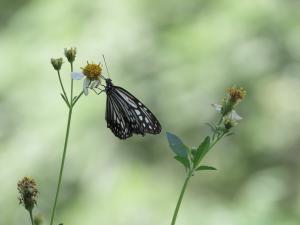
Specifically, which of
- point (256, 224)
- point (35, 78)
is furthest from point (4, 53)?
point (256, 224)

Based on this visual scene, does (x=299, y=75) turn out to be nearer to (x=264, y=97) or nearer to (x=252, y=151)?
(x=264, y=97)

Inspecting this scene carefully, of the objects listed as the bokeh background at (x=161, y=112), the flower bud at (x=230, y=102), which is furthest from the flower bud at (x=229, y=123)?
the bokeh background at (x=161, y=112)

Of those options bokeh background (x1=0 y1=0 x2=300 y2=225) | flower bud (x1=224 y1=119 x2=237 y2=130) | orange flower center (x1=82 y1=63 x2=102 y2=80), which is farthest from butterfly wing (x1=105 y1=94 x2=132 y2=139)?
bokeh background (x1=0 y1=0 x2=300 y2=225)

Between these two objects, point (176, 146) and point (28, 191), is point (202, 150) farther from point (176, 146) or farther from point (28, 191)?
point (28, 191)

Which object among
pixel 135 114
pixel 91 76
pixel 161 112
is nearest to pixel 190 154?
pixel 91 76

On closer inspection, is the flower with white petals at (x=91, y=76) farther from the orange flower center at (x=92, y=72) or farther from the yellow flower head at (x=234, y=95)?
the yellow flower head at (x=234, y=95)
